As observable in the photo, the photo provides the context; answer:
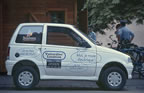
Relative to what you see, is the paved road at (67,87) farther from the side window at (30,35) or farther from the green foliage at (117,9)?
the green foliage at (117,9)

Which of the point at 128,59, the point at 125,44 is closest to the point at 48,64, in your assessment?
the point at 128,59

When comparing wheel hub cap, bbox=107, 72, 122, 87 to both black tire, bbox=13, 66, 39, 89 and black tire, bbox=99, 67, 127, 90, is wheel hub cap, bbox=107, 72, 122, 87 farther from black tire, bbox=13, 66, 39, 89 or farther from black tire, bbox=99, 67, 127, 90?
black tire, bbox=13, 66, 39, 89

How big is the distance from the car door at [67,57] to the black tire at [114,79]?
0.42m

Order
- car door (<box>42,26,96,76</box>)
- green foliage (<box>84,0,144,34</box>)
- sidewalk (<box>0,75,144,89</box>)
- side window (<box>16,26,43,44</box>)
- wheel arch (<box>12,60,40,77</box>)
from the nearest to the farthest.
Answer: car door (<box>42,26,96,76</box>) < wheel arch (<box>12,60,40,77</box>) < side window (<box>16,26,43,44</box>) < sidewalk (<box>0,75,144,89</box>) < green foliage (<box>84,0,144,34</box>)

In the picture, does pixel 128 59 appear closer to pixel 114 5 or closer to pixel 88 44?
pixel 88 44

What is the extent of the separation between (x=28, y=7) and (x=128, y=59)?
5835mm

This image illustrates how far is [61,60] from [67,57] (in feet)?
0.60

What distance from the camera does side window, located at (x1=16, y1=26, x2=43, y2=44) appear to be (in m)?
13.4

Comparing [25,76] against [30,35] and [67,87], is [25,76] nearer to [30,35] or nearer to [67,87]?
[30,35]

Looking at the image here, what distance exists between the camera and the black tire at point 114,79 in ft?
43.7

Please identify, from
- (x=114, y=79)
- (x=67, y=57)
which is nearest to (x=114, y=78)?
(x=114, y=79)

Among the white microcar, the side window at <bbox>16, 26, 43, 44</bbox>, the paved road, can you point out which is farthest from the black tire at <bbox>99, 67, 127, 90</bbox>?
the side window at <bbox>16, 26, 43, 44</bbox>

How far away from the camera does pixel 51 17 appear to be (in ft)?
59.4

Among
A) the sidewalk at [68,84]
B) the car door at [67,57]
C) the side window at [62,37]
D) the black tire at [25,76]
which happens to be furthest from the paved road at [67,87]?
the side window at [62,37]
